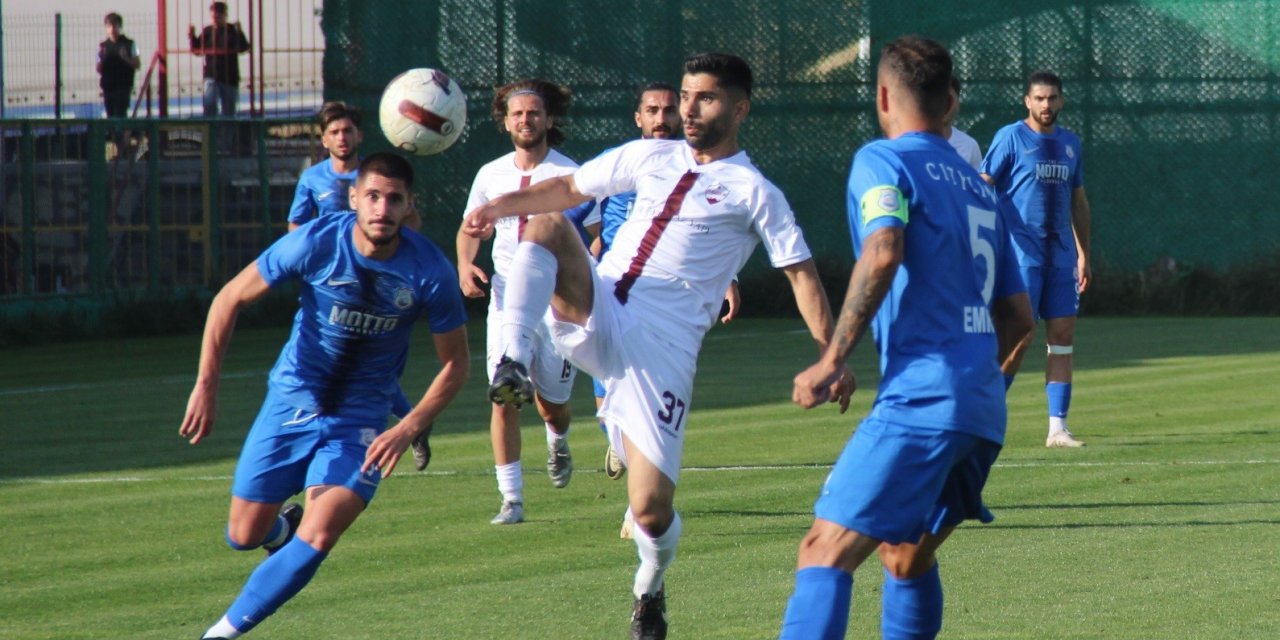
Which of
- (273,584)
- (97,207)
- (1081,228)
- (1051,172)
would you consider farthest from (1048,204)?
(97,207)

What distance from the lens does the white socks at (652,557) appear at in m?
6.72

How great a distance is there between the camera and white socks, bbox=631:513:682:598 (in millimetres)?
6719

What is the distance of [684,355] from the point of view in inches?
265

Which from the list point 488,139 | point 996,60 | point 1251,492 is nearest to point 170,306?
point 488,139

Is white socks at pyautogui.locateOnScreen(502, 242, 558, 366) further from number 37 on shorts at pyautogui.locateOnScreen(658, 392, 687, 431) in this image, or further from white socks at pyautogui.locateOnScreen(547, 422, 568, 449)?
white socks at pyautogui.locateOnScreen(547, 422, 568, 449)

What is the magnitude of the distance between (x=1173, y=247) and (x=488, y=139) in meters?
9.50

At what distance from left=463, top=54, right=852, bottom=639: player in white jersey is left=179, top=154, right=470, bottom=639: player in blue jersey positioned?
1.07ft

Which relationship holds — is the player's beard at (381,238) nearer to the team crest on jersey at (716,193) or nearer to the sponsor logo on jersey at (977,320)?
the team crest on jersey at (716,193)

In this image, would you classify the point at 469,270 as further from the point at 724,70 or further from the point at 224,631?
the point at 224,631

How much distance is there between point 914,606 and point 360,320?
8.08ft

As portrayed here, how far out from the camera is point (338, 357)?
6953mm

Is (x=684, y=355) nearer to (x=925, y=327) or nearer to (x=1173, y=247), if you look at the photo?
(x=925, y=327)

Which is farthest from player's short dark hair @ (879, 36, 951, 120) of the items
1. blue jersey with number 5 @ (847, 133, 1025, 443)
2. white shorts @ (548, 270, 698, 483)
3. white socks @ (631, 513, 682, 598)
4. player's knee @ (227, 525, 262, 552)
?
player's knee @ (227, 525, 262, 552)

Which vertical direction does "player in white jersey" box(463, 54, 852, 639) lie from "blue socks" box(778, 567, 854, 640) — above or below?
above
